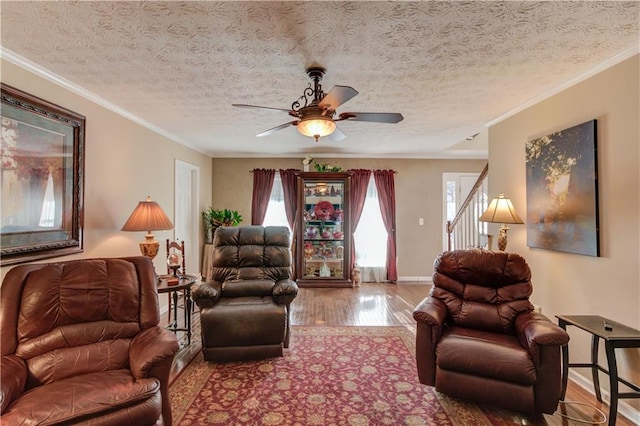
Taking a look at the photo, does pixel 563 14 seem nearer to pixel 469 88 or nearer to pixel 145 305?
pixel 469 88

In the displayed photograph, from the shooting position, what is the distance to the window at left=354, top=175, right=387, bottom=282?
5.95 meters

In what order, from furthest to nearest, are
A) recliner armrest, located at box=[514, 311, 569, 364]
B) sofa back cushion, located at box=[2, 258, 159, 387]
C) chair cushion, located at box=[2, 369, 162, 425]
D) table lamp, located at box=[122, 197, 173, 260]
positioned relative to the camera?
table lamp, located at box=[122, 197, 173, 260] < recliner armrest, located at box=[514, 311, 569, 364] < sofa back cushion, located at box=[2, 258, 159, 387] < chair cushion, located at box=[2, 369, 162, 425]

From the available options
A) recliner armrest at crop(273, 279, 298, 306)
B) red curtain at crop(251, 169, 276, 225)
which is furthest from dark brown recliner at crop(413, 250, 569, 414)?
red curtain at crop(251, 169, 276, 225)

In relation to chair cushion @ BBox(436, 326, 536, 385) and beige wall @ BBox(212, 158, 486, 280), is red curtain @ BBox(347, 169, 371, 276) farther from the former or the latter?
chair cushion @ BBox(436, 326, 536, 385)

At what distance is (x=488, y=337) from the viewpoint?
225cm

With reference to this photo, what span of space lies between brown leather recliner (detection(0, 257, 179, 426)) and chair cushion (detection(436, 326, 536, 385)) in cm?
184

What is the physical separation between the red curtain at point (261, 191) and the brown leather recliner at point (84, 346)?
11.9 feet

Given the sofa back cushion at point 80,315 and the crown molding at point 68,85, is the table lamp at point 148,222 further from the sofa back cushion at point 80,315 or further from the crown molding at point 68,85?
the crown molding at point 68,85

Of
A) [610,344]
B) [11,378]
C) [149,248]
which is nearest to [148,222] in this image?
[149,248]

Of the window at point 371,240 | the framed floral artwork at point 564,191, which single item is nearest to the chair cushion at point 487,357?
the framed floral artwork at point 564,191

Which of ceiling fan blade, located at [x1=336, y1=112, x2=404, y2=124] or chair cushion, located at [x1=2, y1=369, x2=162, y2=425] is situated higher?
ceiling fan blade, located at [x1=336, y1=112, x2=404, y2=124]

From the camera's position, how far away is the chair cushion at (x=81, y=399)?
54.9 inches

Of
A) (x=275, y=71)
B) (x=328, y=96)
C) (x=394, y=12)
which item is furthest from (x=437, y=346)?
(x=275, y=71)

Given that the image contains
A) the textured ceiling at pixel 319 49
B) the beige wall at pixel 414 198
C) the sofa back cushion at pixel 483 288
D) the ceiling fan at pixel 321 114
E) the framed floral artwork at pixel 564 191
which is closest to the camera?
the textured ceiling at pixel 319 49
